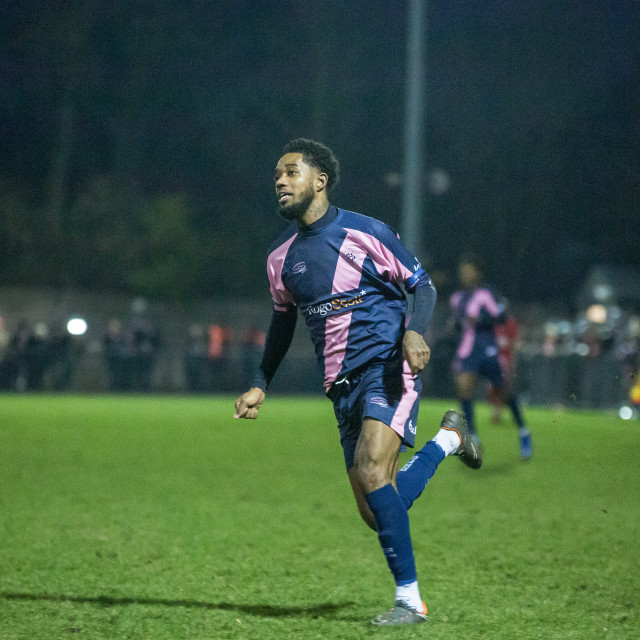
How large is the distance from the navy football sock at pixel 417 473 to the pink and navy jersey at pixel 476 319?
7.86 m

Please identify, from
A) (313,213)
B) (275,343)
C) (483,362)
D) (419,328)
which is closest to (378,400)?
(419,328)

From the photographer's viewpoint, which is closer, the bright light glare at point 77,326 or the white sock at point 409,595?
the white sock at point 409,595

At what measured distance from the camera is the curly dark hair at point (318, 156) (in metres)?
5.19

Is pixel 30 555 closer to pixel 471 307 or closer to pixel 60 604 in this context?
pixel 60 604

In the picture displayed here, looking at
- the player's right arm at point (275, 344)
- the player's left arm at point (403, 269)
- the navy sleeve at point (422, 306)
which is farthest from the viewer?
the player's right arm at point (275, 344)

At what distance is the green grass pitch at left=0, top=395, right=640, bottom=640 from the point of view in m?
5.05

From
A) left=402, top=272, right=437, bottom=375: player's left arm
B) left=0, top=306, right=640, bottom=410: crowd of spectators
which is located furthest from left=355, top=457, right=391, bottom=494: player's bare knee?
left=0, top=306, right=640, bottom=410: crowd of spectators

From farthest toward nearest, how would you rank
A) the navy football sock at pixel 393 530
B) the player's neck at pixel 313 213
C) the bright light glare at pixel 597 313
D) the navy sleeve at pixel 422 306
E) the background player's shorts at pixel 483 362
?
the bright light glare at pixel 597 313 < the background player's shorts at pixel 483 362 < the player's neck at pixel 313 213 < the navy sleeve at pixel 422 306 < the navy football sock at pixel 393 530

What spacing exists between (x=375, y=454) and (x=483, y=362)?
8560 millimetres

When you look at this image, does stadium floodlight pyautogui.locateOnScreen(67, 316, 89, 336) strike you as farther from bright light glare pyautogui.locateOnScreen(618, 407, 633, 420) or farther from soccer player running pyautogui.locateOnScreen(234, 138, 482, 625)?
soccer player running pyautogui.locateOnScreen(234, 138, 482, 625)

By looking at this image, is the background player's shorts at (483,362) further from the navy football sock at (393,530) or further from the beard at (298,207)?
the navy football sock at (393,530)

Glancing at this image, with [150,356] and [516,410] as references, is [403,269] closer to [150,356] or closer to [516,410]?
[516,410]

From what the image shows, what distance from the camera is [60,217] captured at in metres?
42.0

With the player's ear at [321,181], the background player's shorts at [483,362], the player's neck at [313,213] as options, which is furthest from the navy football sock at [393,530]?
the background player's shorts at [483,362]
